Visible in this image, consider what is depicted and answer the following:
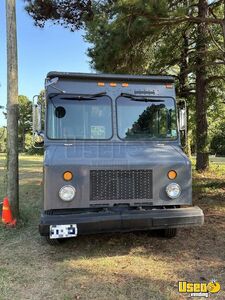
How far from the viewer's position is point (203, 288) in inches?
172

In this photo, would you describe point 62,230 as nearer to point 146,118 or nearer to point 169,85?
point 146,118

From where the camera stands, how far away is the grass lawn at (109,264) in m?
4.38

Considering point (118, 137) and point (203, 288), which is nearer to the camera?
point (203, 288)

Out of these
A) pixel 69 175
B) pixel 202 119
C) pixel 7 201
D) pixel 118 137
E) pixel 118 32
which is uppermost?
pixel 118 32

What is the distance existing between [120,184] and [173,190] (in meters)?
0.78

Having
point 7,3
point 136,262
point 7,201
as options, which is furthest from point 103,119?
point 7,3

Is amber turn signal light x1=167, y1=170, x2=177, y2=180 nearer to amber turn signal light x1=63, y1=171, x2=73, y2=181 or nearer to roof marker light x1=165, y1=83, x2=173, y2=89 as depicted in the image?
amber turn signal light x1=63, y1=171, x2=73, y2=181

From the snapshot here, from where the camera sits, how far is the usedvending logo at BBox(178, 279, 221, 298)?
426cm

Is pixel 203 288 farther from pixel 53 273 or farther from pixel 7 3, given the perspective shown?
pixel 7 3

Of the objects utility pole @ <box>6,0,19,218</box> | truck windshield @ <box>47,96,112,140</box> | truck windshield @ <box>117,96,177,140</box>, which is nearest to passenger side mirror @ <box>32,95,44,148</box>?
truck windshield @ <box>47,96,112,140</box>

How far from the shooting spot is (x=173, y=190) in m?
5.38

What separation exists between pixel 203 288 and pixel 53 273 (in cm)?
192

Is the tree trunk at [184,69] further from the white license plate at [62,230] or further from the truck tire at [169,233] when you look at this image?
the white license plate at [62,230]

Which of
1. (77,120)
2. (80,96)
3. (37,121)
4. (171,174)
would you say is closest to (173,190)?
(171,174)
